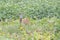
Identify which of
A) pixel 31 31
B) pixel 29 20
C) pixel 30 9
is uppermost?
pixel 31 31

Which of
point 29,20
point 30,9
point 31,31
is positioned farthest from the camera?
point 30,9

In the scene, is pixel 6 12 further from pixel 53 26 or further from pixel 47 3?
pixel 53 26

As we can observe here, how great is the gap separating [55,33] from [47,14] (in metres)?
2.18

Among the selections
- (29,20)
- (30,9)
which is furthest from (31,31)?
(30,9)

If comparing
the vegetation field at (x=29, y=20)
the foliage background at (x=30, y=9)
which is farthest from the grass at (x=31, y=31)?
the foliage background at (x=30, y=9)

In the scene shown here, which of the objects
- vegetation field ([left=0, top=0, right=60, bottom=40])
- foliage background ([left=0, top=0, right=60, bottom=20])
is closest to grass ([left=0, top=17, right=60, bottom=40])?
vegetation field ([left=0, top=0, right=60, bottom=40])

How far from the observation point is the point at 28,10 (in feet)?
31.1

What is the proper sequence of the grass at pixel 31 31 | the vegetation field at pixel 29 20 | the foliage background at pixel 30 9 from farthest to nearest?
1. the foliage background at pixel 30 9
2. the vegetation field at pixel 29 20
3. the grass at pixel 31 31

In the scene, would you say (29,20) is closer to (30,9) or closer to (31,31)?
(31,31)

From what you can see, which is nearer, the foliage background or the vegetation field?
the vegetation field

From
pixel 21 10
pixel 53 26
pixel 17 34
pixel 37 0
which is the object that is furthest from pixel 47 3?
pixel 17 34

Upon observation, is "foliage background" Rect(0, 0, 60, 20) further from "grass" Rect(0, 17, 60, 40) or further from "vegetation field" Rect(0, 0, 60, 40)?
"grass" Rect(0, 17, 60, 40)

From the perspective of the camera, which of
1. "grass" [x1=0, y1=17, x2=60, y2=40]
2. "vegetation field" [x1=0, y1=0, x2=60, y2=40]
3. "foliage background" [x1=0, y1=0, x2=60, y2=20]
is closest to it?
"grass" [x1=0, y1=17, x2=60, y2=40]

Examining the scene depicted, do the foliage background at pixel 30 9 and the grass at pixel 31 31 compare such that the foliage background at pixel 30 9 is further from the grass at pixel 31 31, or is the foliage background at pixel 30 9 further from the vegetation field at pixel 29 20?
the grass at pixel 31 31
